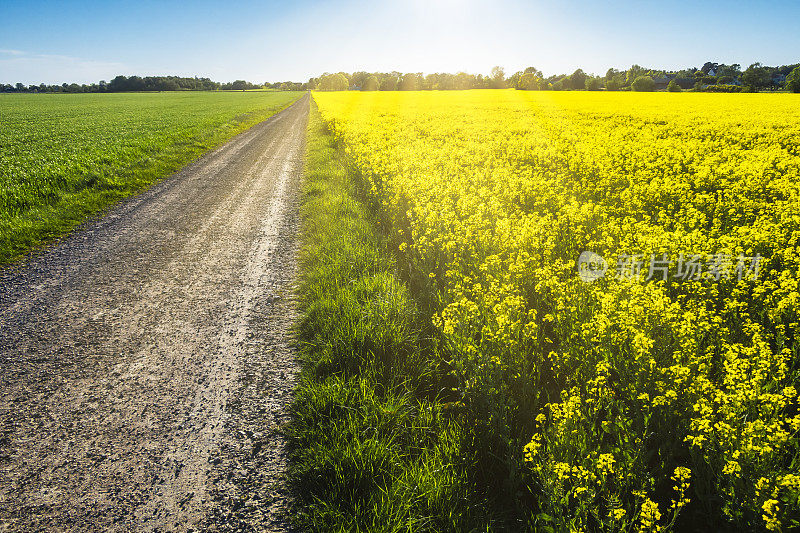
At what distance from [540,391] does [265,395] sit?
2.61 metres

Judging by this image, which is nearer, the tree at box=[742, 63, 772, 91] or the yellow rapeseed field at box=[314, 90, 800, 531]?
the yellow rapeseed field at box=[314, 90, 800, 531]

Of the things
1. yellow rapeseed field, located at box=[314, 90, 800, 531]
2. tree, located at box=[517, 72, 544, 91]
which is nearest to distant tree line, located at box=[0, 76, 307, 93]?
tree, located at box=[517, 72, 544, 91]

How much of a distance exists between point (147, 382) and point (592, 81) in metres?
96.0

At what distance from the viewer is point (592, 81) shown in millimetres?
82562

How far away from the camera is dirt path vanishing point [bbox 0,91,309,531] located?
9.99 feet

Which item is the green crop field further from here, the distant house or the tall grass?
the distant house

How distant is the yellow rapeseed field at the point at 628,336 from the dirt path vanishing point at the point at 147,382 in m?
1.97

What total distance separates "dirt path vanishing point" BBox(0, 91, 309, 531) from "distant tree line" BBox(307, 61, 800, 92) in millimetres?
76341

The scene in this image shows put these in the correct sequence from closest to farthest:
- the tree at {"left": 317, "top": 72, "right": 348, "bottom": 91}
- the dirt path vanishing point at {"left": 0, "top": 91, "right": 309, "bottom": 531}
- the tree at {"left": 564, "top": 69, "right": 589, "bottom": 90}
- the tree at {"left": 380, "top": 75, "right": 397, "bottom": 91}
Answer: the dirt path vanishing point at {"left": 0, "top": 91, "right": 309, "bottom": 531}
the tree at {"left": 564, "top": 69, "right": 589, "bottom": 90}
the tree at {"left": 380, "top": 75, "right": 397, "bottom": 91}
the tree at {"left": 317, "top": 72, "right": 348, "bottom": 91}

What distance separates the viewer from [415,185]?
8.48 meters

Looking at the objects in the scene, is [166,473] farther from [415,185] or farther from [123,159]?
[123,159]

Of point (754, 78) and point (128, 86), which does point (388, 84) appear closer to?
point (754, 78)

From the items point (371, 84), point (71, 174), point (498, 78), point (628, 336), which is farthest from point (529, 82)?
point (628, 336)

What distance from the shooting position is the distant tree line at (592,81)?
64.8m
